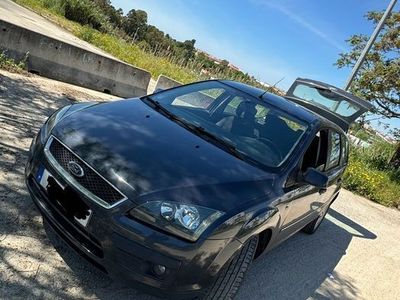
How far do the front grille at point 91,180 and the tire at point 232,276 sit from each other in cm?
96

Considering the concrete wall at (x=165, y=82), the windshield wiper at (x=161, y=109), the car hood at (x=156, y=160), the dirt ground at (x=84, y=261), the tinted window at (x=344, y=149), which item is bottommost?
the dirt ground at (x=84, y=261)

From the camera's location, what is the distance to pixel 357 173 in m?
11.1

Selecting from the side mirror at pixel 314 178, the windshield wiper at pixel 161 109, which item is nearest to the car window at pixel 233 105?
the windshield wiper at pixel 161 109

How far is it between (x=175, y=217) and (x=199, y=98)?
84.7 inches

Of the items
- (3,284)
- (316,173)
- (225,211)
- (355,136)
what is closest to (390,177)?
(355,136)

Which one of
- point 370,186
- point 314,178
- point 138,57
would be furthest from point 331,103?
point 138,57

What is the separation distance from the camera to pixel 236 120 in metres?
4.13

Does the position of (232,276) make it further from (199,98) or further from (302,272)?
(199,98)

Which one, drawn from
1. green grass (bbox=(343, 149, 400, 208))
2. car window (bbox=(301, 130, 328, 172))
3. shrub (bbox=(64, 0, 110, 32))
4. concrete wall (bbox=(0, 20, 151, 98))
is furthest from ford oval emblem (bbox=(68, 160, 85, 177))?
shrub (bbox=(64, 0, 110, 32))

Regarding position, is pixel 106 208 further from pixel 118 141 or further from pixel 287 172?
pixel 287 172

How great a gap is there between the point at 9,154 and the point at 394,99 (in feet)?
43.5

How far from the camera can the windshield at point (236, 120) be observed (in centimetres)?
A: 373

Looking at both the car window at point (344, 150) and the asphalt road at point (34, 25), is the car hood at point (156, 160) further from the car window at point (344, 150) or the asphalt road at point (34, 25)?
the asphalt road at point (34, 25)

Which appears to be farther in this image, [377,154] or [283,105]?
[377,154]
